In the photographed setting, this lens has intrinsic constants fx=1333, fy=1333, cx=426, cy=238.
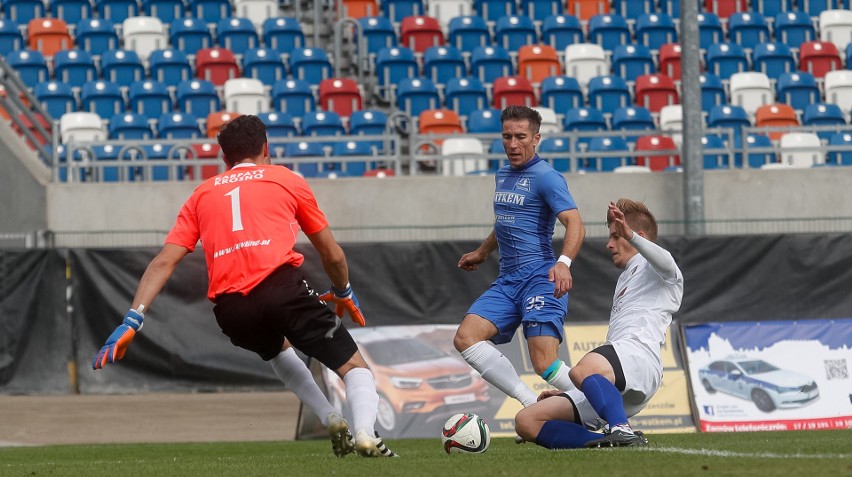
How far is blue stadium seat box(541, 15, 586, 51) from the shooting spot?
2278 centimetres

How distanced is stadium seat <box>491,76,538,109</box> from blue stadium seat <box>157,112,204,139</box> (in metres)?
4.75

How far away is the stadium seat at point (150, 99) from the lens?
20.8 m

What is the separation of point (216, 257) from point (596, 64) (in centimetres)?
1589

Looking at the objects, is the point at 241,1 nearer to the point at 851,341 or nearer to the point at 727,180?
the point at 727,180

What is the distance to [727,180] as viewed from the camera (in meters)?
18.2

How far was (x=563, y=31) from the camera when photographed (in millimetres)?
22844

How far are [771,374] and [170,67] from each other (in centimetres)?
1245

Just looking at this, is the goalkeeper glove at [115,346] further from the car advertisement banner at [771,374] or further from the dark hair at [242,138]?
the car advertisement banner at [771,374]

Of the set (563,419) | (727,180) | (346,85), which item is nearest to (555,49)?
(346,85)

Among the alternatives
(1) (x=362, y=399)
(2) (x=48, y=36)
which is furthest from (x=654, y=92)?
(1) (x=362, y=399)

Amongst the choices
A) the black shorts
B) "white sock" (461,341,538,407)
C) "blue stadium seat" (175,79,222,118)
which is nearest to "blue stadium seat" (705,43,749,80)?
"blue stadium seat" (175,79,222,118)

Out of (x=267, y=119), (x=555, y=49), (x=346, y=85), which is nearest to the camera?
(x=267, y=119)

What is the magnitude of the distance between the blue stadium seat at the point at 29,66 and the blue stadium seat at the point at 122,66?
101cm

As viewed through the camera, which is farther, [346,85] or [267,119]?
[346,85]
